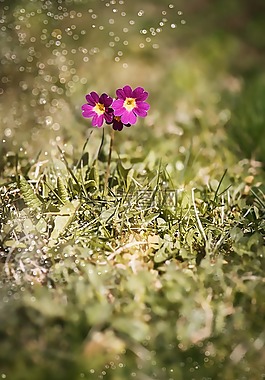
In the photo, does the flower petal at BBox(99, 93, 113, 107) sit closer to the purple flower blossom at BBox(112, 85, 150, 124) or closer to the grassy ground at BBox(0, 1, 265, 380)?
the purple flower blossom at BBox(112, 85, 150, 124)

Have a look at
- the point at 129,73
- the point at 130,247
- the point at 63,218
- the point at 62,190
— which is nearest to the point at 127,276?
the point at 130,247

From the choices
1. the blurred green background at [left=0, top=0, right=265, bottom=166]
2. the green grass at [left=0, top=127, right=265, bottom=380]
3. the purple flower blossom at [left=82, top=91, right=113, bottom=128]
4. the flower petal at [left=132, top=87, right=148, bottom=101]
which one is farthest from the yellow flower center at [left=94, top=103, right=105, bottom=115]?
the blurred green background at [left=0, top=0, right=265, bottom=166]

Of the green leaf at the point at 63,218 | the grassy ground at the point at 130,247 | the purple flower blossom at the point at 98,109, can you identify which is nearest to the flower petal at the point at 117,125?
the purple flower blossom at the point at 98,109

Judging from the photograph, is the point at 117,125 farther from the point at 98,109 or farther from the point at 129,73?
the point at 129,73

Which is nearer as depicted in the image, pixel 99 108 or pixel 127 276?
pixel 127 276

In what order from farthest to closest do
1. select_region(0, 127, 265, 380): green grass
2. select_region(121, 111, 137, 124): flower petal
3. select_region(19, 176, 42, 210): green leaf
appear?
select_region(19, 176, 42, 210): green leaf → select_region(121, 111, 137, 124): flower petal → select_region(0, 127, 265, 380): green grass

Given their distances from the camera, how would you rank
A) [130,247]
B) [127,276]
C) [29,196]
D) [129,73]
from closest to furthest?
[127,276]
[130,247]
[29,196]
[129,73]

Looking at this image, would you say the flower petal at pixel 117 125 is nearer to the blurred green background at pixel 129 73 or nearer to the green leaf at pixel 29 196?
the green leaf at pixel 29 196
